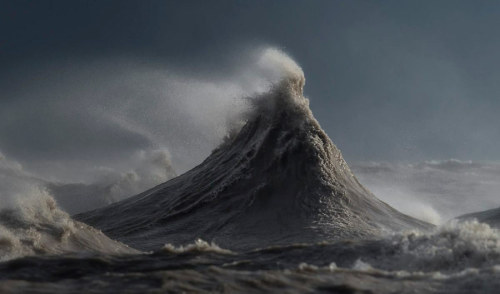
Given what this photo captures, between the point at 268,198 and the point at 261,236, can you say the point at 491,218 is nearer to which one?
the point at 268,198

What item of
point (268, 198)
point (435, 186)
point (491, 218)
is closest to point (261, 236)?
point (268, 198)

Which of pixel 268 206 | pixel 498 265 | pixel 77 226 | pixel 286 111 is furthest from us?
pixel 286 111

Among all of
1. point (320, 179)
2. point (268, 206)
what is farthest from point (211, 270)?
point (320, 179)

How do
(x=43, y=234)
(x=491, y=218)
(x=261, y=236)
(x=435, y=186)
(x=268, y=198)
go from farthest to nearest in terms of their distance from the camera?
(x=435, y=186)
(x=491, y=218)
(x=268, y=198)
(x=261, y=236)
(x=43, y=234)

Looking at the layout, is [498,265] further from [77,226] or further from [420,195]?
[420,195]

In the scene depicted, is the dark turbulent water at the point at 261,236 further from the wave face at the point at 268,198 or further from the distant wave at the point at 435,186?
the distant wave at the point at 435,186

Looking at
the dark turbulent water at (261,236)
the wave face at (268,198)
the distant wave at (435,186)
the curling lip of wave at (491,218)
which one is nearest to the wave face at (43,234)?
the dark turbulent water at (261,236)
